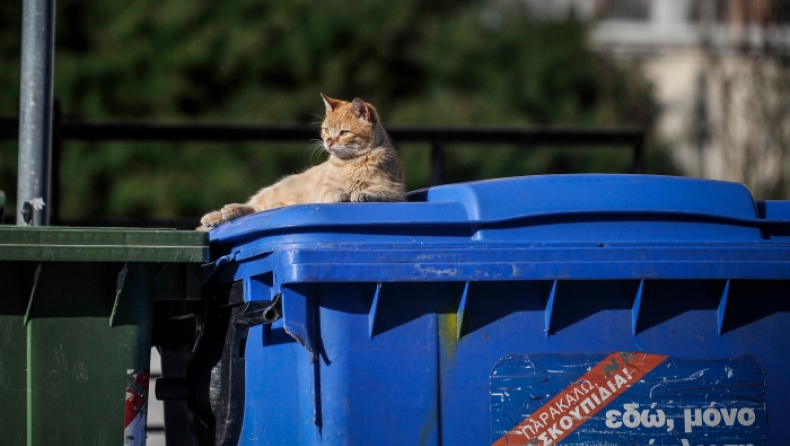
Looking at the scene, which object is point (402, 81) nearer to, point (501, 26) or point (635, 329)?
point (501, 26)

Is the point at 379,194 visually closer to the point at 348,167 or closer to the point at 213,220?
the point at 348,167

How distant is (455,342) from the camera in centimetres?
262

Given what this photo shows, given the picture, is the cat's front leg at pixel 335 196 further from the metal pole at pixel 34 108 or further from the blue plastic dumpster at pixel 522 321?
the metal pole at pixel 34 108

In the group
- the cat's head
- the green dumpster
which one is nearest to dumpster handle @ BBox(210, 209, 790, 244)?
the green dumpster

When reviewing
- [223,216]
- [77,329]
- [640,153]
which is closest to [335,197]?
[223,216]

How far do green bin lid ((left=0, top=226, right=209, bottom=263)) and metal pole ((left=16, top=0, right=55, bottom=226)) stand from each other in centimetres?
74

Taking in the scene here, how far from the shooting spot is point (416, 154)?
13.4 meters

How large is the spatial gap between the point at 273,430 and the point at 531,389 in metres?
0.79

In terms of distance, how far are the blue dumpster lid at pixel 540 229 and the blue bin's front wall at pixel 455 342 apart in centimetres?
8

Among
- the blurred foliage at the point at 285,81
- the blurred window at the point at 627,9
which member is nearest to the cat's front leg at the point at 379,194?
the blurred foliage at the point at 285,81

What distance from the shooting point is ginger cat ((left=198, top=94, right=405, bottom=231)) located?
380cm

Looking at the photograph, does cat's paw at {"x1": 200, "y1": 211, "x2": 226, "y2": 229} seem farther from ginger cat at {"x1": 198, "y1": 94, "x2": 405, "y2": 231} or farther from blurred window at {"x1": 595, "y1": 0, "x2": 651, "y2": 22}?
blurred window at {"x1": 595, "y1": 0, "x2": 651, "y2": 22}

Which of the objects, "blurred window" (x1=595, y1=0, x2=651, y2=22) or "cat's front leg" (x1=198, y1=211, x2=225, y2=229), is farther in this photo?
"blurred window" (x1=595, y1=0, x2=651, y2=22)

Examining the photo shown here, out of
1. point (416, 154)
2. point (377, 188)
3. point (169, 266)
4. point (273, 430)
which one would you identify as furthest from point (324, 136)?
point (416, 154)
